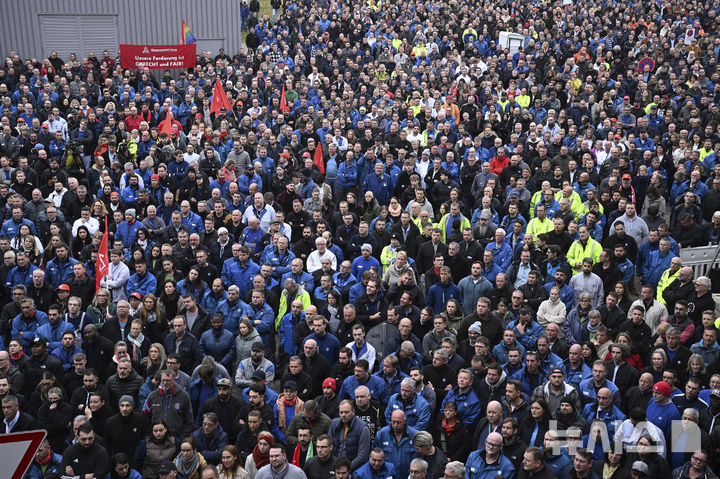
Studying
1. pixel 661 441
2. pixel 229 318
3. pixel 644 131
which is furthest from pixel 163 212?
pixel 644 131

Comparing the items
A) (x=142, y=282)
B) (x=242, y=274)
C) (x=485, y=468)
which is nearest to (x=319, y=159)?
(x=242, y=274)

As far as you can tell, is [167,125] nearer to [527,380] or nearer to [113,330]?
[113,330]

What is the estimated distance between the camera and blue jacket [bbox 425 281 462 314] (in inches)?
475

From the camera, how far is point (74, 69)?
21.4 metres

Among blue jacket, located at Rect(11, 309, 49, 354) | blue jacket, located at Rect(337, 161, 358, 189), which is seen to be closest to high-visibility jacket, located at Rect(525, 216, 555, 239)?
blue jacket, located at Rect(337, 161, 358, 189)

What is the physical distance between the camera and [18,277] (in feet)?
40.1

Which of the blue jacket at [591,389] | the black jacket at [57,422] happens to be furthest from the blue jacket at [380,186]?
the black jacket at [57,422]

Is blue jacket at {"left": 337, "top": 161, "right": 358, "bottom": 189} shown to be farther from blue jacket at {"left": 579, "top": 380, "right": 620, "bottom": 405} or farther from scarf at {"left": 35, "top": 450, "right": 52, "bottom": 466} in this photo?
scarf at {"left": 35, "top": 450, "right": 52, "bottom": 466}

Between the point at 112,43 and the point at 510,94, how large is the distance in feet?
40.2

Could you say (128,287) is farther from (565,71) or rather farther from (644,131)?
(565,71)

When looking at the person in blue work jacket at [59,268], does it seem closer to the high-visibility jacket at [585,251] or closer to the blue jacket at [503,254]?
the blue jacket at [503,254]

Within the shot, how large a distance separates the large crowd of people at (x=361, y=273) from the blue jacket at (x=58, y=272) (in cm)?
6

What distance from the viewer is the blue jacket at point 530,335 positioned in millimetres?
10742

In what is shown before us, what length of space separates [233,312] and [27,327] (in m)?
2.72
